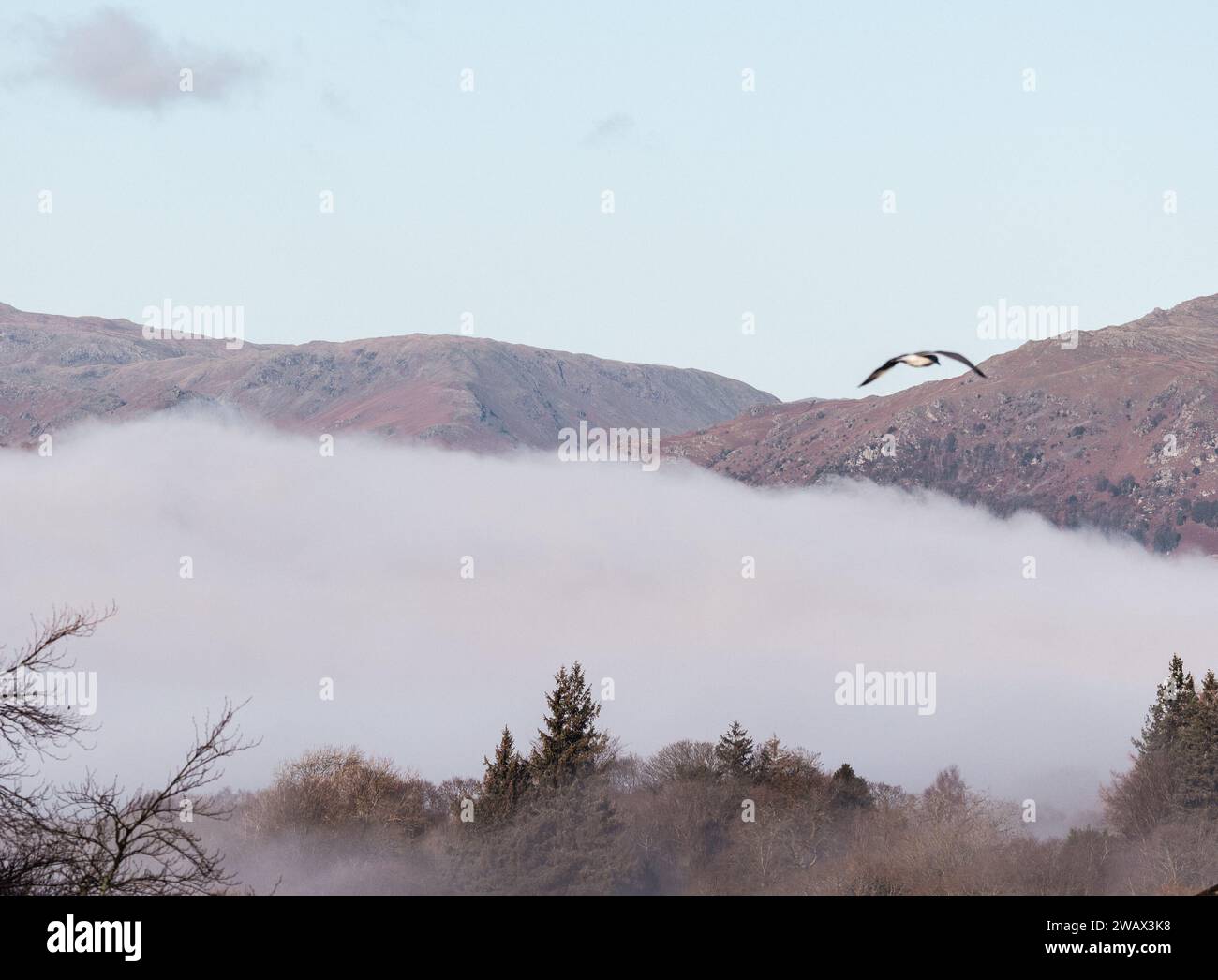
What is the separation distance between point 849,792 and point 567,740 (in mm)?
30165

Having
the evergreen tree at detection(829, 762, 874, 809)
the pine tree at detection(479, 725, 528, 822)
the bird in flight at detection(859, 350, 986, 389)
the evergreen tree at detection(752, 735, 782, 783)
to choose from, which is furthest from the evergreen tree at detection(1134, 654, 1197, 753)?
the bird in flight at detection(859, 350, 986, 389)

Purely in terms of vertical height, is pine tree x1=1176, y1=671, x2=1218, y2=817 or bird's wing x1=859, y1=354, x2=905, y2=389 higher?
bird's wing x1=859, y1=354, x2=905, y2=389

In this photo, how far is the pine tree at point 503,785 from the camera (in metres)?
130

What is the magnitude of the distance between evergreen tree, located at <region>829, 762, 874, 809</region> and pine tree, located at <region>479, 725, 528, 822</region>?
106ft

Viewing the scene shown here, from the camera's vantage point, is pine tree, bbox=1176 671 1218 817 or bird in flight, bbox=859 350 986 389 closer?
bird in flight, bbox=859 350 986 389

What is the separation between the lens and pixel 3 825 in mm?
23938

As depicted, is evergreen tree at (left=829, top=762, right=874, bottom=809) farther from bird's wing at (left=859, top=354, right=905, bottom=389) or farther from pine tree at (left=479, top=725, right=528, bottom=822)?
bird's wing at (left=859, top=354, right=905, bottom=389)

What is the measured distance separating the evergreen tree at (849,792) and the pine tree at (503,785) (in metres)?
32.4

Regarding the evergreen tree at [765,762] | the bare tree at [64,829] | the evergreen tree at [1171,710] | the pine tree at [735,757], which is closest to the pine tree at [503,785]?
the pine tree at [735,757]

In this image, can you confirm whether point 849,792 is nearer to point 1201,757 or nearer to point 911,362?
point 1201,757

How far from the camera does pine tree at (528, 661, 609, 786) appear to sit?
132 metres
